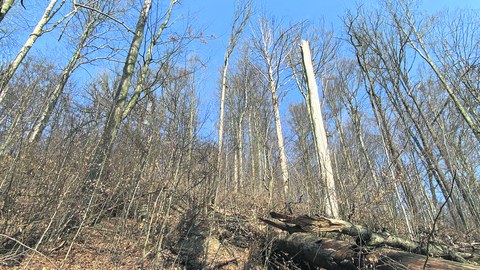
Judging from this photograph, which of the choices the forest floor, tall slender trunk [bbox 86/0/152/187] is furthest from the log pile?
tall slender trunk [bbox 86/0/152/187]

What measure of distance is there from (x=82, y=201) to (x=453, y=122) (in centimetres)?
1116

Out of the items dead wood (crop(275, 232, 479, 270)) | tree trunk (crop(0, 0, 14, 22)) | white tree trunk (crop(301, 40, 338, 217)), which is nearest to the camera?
dead wood (crop(275, 232, 479, 270))

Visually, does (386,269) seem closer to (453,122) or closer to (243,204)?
(243,204)

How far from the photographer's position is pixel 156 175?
4.61 meters

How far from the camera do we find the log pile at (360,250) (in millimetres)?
3113

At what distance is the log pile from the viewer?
311 centimetres

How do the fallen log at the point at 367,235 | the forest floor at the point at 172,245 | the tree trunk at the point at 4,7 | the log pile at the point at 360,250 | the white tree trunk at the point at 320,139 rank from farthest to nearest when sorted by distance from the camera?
the white tree trunk at the point at 320,139, the tree trunk at the point at 4,7, the forest floor at the point at 172,245, the fallen log at the point at 367,235, the log pile at the point at 360,250

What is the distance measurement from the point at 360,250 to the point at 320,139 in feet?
12.0

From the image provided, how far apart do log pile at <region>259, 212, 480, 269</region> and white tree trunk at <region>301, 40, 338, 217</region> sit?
3.75 ft

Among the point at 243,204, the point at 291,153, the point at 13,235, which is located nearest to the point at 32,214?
the point at 13,235

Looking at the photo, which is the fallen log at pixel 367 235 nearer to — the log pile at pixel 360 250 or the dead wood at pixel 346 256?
the log pile at pixel 360 250

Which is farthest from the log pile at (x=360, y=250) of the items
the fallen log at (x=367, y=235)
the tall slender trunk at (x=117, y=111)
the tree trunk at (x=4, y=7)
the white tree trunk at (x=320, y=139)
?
the tree trunk at (x=4, y=7)

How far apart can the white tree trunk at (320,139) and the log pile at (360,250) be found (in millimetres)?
1142

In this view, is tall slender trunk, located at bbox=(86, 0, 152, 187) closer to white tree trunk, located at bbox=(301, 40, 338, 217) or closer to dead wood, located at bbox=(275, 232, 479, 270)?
dead wood, located at bbox=(275, 232, 479, 270)
